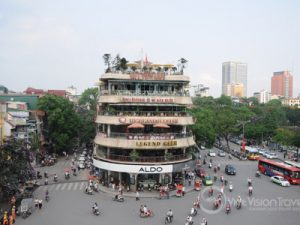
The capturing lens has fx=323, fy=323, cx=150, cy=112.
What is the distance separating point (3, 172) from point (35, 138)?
80.2 feet

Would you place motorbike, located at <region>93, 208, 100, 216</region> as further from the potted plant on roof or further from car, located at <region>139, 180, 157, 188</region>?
car, located at <region>139, 180, 157, 188</region>

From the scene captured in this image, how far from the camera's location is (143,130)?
40906 millimetres

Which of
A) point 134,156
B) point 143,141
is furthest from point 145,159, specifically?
point 143,141

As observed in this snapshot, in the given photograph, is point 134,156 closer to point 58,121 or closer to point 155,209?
point 155,209

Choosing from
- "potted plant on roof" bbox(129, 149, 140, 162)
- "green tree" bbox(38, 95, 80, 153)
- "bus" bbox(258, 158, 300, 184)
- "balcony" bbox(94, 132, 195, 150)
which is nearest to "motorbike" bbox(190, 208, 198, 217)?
"balcony" bbox(94, 132, 195, 150)

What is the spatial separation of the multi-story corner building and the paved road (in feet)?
12.4

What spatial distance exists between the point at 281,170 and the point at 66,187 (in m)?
28.4

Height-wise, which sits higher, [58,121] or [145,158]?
[58,121]

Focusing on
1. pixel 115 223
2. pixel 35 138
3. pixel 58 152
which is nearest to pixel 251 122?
pixel 58 152

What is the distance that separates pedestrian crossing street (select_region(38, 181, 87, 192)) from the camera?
125ft

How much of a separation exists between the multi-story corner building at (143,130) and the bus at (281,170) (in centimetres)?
1250

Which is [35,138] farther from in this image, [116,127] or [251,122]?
[251,122]

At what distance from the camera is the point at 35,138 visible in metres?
54.1

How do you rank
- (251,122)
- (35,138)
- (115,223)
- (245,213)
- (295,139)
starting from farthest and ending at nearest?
(251,122) → (295,139) → (35,138) → (245,213) → (115,223)
